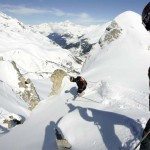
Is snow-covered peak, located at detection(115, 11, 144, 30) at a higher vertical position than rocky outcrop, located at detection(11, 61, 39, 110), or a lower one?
higher

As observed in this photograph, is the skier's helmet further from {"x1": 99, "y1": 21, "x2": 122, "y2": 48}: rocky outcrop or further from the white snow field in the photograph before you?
{"x1": 99, "y1": 21, "x2": 122, "y2": 48}: rocky outcrop

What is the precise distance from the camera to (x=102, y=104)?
19.0m

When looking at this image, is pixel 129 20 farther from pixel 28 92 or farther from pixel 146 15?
pixel 146 15

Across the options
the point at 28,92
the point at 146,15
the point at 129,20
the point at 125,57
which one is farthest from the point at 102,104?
the point at 129,20

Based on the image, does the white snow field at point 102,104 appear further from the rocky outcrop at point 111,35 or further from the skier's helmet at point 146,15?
the skier's helmet at point 146,15

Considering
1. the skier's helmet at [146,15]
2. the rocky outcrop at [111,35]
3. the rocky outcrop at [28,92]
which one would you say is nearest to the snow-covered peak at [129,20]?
the rocky outcrop at [111,35]

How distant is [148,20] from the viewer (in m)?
7.68

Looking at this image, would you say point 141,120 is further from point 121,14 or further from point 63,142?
point 121,14

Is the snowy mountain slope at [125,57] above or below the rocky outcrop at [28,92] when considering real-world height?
above

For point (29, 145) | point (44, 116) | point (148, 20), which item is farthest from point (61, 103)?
point (148, 20)

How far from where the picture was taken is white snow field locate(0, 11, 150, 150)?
1328 centimetres

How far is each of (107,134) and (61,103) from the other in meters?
9.96

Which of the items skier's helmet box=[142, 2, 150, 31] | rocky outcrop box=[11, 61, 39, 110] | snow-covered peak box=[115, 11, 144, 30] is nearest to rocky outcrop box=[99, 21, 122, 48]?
snow-covered peak box=[115, 11, 144, 30]

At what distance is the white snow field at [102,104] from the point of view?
13.3m
